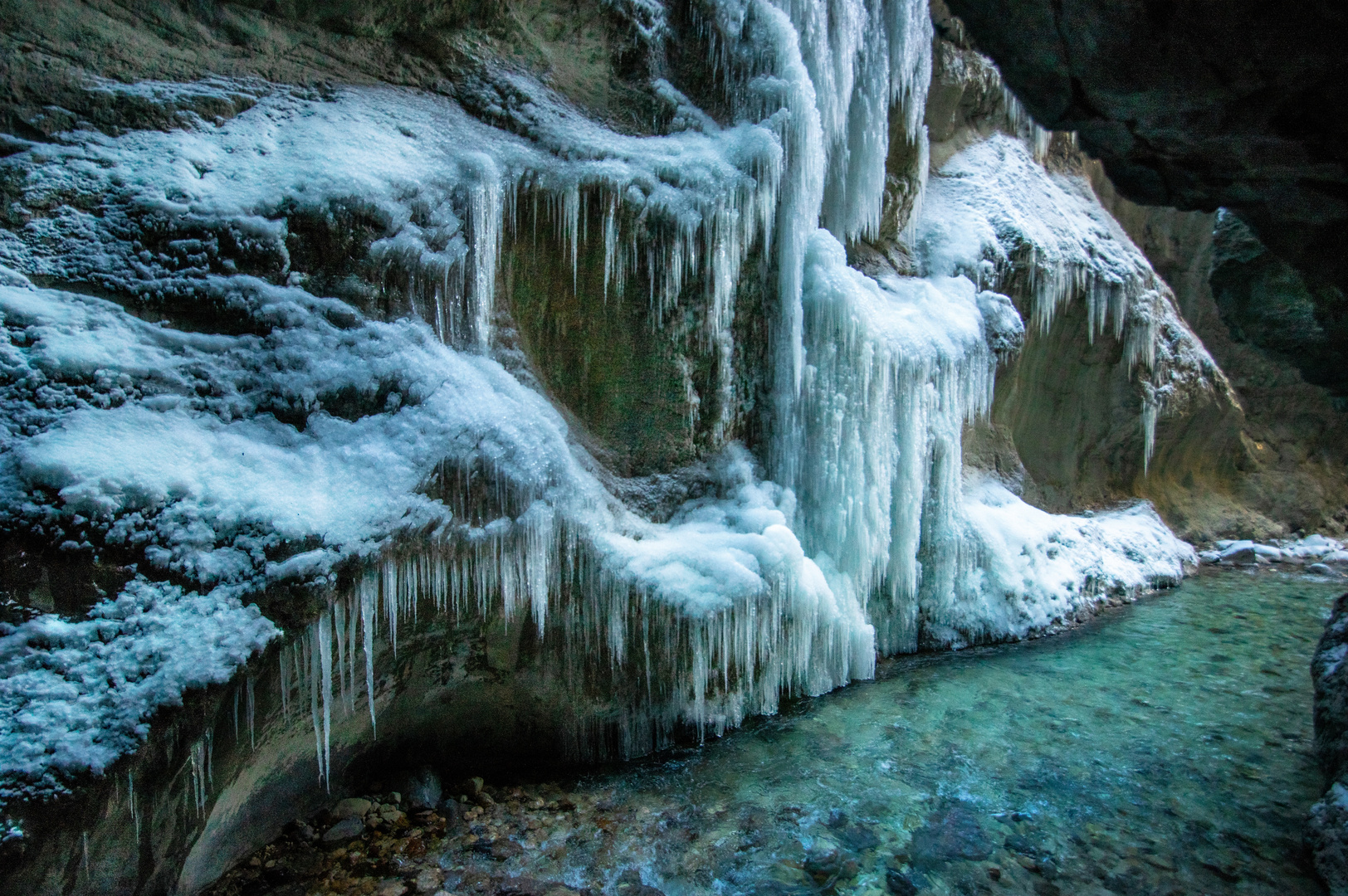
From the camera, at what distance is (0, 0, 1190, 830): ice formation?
296cm

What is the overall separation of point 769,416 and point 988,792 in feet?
10.8

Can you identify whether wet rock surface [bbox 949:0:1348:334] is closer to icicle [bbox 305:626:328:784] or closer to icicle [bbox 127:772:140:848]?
icicle [bbox 305:626:328:784]

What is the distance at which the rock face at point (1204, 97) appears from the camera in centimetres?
229

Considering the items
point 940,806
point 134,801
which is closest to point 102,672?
point 134,801

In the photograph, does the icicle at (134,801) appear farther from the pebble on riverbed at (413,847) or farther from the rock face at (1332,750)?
the rock face at (1332,750)

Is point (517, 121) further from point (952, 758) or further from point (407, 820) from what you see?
point (952, 758)

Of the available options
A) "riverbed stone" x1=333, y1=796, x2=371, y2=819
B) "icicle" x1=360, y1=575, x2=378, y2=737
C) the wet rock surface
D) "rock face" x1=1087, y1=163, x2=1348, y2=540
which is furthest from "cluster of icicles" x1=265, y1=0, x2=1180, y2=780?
"rock face" x1=1087, y1=163, x2=1348, y2=540

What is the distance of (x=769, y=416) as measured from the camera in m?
6.41

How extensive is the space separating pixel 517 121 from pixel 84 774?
14.4ft

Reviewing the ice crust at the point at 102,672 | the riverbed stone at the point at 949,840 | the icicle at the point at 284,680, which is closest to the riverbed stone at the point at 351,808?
the icicle at the point at 284,680

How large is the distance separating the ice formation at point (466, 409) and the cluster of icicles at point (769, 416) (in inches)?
1.0

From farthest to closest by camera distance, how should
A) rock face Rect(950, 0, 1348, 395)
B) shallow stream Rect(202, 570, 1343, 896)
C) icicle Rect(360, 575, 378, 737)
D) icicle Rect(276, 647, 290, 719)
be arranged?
shallow stream Rect(202, 570, 1343, 896) → icicle Rect(360, 575, 378, 737) → icicle Rect(276, 647, 290, 719) → rock face Rect(950, 0, 1348, 395)

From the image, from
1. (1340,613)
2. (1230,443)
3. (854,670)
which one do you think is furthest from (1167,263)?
(854,670)

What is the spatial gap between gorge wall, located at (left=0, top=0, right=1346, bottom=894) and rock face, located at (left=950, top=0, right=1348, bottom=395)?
117 inches
